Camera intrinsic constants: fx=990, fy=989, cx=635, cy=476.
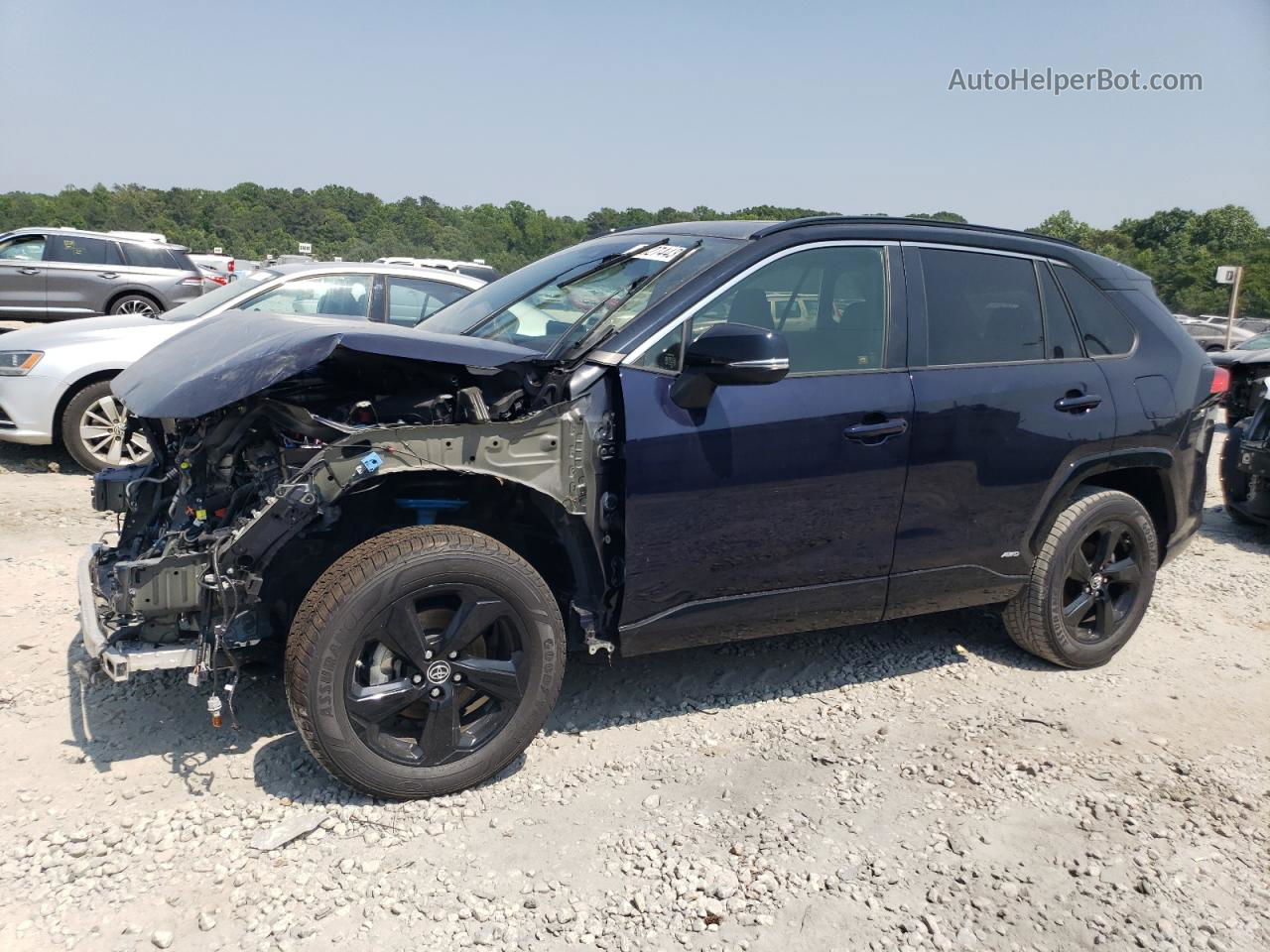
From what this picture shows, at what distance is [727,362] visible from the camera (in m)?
3.30

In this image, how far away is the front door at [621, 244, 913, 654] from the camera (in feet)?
11.2

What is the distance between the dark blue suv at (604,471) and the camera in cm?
312

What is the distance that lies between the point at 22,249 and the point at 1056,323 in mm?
15412

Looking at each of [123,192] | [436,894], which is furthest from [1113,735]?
[123,192]

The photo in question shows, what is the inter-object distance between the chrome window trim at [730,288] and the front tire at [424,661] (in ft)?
2.70

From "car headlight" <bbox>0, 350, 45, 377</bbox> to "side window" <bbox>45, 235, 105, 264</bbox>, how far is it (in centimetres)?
892

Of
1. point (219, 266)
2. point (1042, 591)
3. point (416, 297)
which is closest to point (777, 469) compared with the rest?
point (1042, 591)

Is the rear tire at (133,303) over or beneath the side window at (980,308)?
beneath

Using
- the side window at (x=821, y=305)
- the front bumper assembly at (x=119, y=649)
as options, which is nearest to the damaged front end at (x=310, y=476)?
the front bumper assembly at (x=119, y=649)

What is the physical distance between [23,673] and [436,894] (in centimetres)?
230

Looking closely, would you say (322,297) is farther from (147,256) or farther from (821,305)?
(147,256)

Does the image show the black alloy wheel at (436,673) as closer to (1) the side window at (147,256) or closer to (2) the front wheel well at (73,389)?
(2) the front wheel well at (73,389)

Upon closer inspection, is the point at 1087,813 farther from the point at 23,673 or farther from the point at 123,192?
the point at 123,192

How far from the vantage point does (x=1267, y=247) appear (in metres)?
34.8
